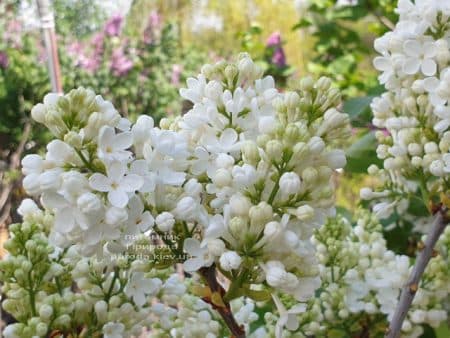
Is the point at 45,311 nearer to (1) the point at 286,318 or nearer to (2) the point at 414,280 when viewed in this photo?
(1) the point at 286,318

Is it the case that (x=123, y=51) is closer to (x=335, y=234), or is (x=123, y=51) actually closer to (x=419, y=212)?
(x=419, y=212)

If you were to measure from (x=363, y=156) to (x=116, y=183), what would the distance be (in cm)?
61

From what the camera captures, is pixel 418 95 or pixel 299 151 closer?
pixel 299 151

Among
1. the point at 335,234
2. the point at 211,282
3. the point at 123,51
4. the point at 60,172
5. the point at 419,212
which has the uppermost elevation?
the point at 60,172

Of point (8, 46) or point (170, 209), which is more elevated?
point (170, 209)

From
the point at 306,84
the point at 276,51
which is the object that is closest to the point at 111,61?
the point at 276,51

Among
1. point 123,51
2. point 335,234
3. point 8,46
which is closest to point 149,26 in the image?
point 123,51

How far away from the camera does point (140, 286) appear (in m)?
0.51

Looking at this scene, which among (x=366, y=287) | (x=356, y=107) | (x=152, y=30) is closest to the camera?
(x=366, y=287)

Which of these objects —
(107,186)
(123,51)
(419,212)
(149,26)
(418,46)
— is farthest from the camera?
(149,26)

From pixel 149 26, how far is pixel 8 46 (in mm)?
933

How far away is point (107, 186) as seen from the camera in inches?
14.7

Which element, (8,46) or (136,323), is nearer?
(136,323)

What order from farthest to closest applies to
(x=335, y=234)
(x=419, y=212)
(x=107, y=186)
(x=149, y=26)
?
1. (x=149, y=26)
2. (x=419, y=212)
3. (x=335, y=234)
4. (x=107, y=186)
